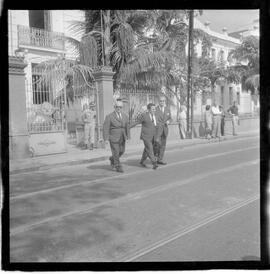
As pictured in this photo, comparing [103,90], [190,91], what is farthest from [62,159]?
[190,91]

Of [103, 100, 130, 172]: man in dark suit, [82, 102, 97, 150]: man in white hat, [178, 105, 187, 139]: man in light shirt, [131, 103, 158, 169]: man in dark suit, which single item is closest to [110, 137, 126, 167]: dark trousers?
[103, 100, 130, 172]: man in dark suit

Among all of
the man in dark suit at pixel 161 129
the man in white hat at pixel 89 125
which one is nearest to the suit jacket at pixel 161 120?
the man in dark suit at pixel 161 129

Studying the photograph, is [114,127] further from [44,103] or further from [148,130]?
[44,103]

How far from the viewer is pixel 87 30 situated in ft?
40.1

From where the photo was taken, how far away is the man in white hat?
489 inches

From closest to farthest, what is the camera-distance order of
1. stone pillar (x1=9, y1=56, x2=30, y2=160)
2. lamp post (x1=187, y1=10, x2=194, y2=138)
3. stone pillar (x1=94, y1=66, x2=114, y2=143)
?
stone pillar (x1=9, y1=56, x2=30, y2=160)
stone pillar (x1=94, y1=66, x2=114, y2=143)
lamp post (x1=187, y1=10, x2=194, y2=138)

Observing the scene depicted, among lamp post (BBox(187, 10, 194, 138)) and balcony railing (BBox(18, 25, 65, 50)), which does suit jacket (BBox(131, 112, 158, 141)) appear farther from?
lamp post (BBox(187, 10, 194, 138))

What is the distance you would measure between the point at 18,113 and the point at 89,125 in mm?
2726

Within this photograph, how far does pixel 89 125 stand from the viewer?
1248cm

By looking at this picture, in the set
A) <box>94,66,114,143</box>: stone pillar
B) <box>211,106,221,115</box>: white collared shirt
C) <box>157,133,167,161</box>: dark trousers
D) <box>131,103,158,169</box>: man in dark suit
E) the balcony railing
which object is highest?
the balcony railing

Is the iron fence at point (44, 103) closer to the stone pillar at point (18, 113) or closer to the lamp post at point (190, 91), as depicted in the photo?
the stone pillar at point (18, 113)

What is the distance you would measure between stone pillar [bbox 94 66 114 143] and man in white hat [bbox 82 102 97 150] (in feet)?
2.09

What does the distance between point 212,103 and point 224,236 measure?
13461 millimetres
